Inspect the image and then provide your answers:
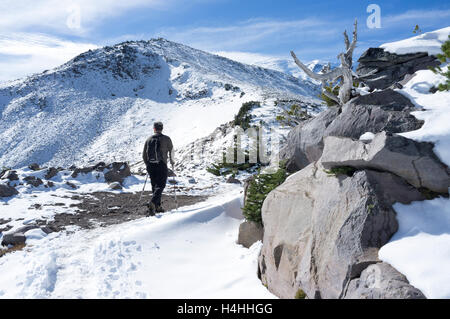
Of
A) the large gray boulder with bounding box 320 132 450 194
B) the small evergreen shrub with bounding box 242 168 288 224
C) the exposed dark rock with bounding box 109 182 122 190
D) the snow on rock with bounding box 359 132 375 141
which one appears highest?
the snow on rock with bounding box 359 132 375 141

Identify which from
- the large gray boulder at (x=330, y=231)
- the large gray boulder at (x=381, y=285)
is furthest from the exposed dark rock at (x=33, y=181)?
the large gray boulder at (x=381, y=285)

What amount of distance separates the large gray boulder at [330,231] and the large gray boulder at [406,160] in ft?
0.40

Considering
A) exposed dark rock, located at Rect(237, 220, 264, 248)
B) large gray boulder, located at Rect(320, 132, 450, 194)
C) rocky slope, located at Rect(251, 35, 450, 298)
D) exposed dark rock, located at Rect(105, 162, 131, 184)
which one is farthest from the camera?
exposed dark rock, located at Rect(105, 162, 131, 184)

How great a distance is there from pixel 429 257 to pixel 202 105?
5136cm

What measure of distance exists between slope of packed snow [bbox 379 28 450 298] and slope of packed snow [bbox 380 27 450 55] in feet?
10.1

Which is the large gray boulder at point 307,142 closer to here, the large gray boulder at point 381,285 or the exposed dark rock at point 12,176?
the large gray boulder at point 381,285

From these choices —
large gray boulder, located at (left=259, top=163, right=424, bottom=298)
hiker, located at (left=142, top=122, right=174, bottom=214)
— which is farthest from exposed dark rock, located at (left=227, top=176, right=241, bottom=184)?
large gray boulder, located at (left=259, top=163, right=424, bottom=298)

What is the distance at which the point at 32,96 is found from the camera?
61.4m

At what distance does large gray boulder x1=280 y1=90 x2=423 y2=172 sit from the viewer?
4426mm

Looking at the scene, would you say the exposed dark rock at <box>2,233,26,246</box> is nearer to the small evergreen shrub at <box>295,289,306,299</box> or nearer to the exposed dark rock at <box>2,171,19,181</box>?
the small evergreen shrub at <box>295,289,306,299</box>

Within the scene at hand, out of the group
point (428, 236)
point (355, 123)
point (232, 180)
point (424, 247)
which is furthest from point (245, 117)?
point (424, 247)

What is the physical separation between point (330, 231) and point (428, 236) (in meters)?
0.97

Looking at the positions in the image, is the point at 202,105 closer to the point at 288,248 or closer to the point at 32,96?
the point at 32,96

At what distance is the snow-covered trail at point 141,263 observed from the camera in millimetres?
4457
